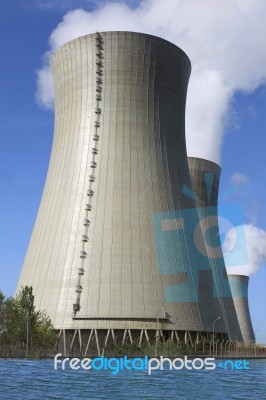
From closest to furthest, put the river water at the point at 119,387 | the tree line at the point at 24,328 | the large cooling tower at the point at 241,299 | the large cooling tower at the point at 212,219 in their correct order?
the river water at the point at 119,387
the tree line at the point at 24,328
the large cooling tower at the point at 212,219
the large cooling tower at the point at 241,299

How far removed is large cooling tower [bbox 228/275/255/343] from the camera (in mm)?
94438

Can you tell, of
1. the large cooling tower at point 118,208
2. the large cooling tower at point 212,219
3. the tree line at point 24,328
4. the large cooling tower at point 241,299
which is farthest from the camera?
the large cooling tower at point 241,299

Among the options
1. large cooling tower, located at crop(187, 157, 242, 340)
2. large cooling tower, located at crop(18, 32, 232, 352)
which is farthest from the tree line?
large cooling tower, located at crop(187, 157, 242, 340)

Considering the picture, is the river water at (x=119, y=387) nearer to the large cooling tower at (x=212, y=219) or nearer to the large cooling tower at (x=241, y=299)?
the large cooling tower at (x=212, y=219)

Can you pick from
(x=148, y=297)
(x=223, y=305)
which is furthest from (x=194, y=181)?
(x=148, y=297)

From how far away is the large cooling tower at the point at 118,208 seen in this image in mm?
45469

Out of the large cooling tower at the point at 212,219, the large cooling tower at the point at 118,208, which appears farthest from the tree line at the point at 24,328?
the large cooling tower at the point at 212,219

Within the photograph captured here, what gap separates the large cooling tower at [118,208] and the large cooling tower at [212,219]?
62.7ft

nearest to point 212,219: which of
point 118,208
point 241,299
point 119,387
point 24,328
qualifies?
point 118,208

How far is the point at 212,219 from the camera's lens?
7188 centimetres

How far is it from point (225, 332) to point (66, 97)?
22.2 meters

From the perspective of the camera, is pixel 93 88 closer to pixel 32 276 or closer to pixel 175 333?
pixel 32 276

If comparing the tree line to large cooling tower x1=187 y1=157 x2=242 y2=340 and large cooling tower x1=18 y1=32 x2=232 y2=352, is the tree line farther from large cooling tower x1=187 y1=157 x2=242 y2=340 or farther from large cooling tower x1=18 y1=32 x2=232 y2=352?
large cooling tower x1=187 y1=157 x2=242 y2=340

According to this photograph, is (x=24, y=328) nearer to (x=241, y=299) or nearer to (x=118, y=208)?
(x=118, y=208)
